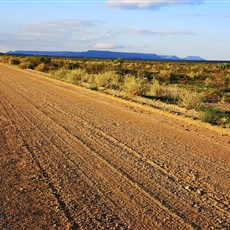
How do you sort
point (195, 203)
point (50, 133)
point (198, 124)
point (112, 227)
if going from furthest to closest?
1. point (198, 124)
2. point (50, 133)
3. point (195, 203)
4. point (112, 227)

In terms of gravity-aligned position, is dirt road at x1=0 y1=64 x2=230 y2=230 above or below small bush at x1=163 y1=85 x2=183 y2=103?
above

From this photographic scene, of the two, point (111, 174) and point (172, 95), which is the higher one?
point (111, 174)

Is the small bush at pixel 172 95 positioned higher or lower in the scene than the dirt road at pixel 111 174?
lower

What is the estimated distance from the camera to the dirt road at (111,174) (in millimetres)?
5734

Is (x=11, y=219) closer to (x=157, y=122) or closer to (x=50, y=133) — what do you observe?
(x=50, y=133)

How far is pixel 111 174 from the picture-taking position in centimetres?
766

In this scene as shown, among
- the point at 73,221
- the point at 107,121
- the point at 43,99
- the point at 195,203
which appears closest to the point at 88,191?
the point at 73,221

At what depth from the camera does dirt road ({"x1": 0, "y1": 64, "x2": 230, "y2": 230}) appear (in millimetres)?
5734

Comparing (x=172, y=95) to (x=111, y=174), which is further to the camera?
(x=172, y=95)

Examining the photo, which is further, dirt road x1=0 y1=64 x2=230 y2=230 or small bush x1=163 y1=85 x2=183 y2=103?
small bush x1=163 y1=85 x2=183 y2=103

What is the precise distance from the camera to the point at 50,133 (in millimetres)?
11227

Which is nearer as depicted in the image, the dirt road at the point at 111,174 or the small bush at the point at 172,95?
the dirt road at the point at 111,174

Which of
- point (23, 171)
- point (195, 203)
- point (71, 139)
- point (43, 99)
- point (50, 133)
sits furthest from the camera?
point (43, 99)

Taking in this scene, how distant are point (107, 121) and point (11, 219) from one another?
816 centimetres
